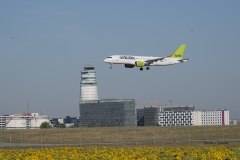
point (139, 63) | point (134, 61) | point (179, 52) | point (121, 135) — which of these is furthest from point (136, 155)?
point (179, 52)

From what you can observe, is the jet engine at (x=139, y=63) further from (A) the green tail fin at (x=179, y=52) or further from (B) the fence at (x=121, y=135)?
(A) the green tail fin at (x=179, y=52)

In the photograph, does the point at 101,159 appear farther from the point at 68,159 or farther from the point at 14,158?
the point at 14,158

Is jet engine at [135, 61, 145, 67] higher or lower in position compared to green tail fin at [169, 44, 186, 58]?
lower

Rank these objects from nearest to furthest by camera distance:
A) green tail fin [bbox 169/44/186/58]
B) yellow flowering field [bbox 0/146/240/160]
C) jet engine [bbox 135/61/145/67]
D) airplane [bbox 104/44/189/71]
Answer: yellow flowering field [bbox 0/146/240/160], jet engine [bbox 135/61/145/67], airplane [bbox 104/44/189/71], green tail fin [bbox 169/44/186/58]

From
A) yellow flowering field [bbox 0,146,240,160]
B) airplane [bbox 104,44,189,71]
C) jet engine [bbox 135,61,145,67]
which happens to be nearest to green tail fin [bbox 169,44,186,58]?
airplane [bbox 104,44,189,71]

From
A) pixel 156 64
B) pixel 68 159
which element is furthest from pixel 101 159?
pixel 156 64

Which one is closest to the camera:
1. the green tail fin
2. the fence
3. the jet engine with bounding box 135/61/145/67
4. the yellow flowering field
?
the yellow flowering field

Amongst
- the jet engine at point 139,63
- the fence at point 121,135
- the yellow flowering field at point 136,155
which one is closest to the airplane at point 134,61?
the jet engine at point 139,63

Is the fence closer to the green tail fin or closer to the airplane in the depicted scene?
the airplane

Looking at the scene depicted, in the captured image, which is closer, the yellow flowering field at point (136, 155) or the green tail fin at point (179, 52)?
the yellow flowering field at point (136, 155)

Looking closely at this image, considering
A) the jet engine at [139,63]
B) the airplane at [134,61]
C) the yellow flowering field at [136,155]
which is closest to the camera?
the yellow flowering field at [136,155]

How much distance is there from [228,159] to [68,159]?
8.27m

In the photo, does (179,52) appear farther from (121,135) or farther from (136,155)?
(136,155)

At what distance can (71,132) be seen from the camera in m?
89.2
